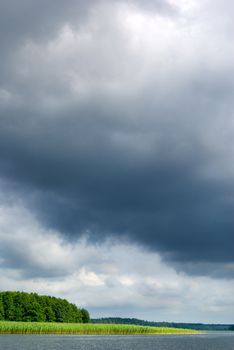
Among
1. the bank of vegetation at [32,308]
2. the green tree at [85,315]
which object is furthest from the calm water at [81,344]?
the green tree at [85,315]

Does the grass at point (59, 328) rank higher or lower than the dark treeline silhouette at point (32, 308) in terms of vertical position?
lower

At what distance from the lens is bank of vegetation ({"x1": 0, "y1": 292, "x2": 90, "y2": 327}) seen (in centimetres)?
13412

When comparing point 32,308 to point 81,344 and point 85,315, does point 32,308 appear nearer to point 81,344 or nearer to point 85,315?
point 85,315

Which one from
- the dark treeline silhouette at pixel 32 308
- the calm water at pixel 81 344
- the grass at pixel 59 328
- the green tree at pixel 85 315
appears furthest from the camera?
the green tree at pixel 85 315

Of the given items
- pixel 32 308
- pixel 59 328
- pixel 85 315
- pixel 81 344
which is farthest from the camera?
pixel 85 315

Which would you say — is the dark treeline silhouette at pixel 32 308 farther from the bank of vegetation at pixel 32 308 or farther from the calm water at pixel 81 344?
the calm water at pixel 81 344

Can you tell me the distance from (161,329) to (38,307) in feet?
125

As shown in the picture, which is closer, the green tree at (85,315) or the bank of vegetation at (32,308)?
the bank of vegetation at (32,308)

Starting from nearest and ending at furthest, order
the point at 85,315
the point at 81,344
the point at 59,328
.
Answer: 1. the point at 81,344
2. the point at 59,328
3. the point at 85,315

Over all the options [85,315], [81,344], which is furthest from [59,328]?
[85,315]

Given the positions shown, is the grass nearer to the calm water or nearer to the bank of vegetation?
the calm water

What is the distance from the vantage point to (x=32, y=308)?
13538 centimetres

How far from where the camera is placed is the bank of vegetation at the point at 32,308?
13412cm

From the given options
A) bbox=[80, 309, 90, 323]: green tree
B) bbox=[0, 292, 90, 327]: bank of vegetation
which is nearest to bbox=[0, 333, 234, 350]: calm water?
bbox=[0, 292, 90, 327]: bank of vegetation
